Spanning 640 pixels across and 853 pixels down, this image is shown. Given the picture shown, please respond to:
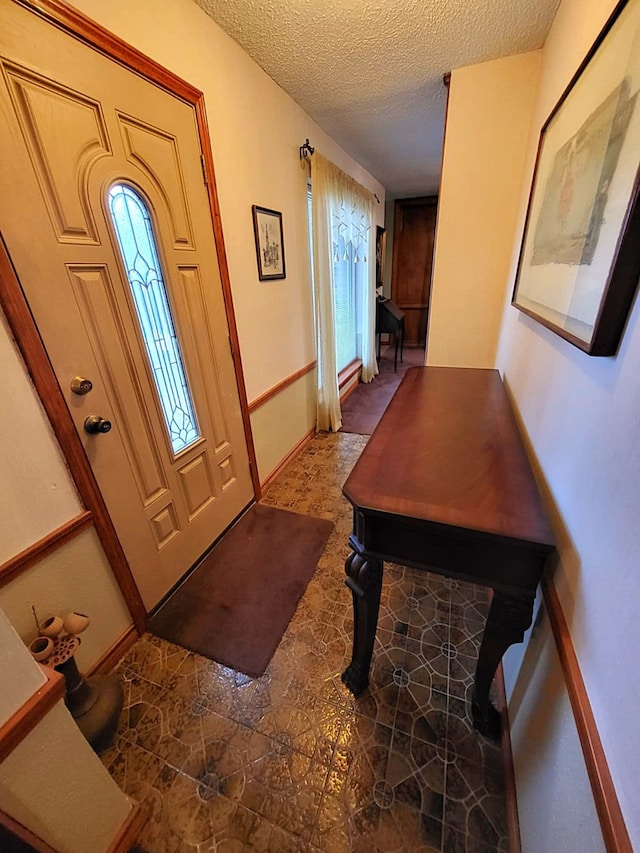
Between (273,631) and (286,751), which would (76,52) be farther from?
(286,751)

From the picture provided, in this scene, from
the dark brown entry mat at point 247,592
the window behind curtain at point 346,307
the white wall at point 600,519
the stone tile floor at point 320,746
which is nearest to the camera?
the white wall at point 600,519

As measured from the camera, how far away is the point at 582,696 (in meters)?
0.57

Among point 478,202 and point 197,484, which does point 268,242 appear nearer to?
point 478,202

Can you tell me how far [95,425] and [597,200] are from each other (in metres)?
1.55

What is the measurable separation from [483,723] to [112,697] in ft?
4.15

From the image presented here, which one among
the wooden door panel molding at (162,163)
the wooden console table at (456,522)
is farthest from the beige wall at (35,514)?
the wooden console table at (456,522)

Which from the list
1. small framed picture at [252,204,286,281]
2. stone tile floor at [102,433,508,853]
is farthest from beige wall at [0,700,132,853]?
small framed picture at [252,204,286,281]

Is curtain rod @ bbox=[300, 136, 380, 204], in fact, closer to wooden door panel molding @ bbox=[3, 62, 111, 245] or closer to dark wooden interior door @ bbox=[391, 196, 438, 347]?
wooden door panel molding @ bbox=[3, 62, 111, 245]

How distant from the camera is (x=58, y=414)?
1064 mm

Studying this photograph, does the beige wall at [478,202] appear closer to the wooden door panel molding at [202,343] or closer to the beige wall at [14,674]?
the wooden door panel molding at [202,343]

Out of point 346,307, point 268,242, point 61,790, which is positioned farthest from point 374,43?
point 61,790

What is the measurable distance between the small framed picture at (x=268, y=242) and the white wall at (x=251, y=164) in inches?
2.1

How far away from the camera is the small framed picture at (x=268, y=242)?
197 cm

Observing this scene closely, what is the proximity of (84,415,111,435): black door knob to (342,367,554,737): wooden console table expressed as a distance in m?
0.90
